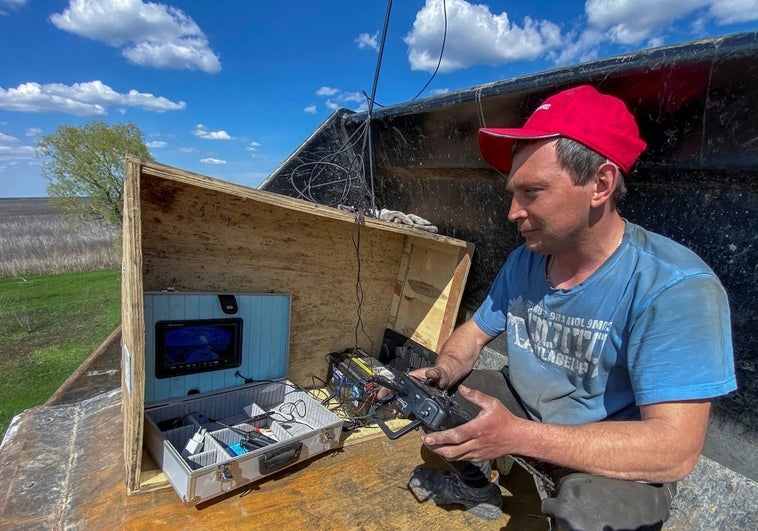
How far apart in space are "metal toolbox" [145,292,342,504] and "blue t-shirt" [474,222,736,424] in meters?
0.88

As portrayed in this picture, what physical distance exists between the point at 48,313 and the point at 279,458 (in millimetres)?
7911

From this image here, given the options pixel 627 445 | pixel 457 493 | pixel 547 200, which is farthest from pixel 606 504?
pixel 547 200

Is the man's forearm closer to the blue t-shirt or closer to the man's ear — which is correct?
the blue t-shirt

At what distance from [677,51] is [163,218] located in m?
2.08

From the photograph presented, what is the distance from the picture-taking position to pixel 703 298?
1.00 meters

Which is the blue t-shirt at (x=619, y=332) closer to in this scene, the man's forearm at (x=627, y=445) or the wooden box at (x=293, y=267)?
the man's forearm at (x=627, y=445)

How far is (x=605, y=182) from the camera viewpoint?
1.19 meters

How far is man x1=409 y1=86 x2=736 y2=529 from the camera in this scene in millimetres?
973

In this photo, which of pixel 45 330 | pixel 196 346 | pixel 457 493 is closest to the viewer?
pixel 457 493

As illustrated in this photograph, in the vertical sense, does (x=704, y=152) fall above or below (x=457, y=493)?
above

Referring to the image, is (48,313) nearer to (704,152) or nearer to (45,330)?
(45,330)

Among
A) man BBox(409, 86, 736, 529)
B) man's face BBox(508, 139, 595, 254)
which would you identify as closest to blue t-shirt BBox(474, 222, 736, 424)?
man BBox(409, 86, 736, 529)

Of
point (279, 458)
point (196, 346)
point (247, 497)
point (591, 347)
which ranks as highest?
point (591, 347)

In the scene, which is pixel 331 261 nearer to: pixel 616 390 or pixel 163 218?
pixel 163 218
